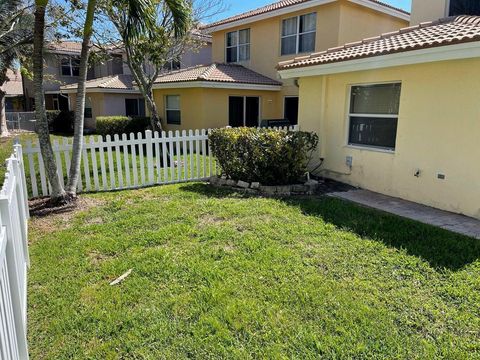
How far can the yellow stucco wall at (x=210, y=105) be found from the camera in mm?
15914

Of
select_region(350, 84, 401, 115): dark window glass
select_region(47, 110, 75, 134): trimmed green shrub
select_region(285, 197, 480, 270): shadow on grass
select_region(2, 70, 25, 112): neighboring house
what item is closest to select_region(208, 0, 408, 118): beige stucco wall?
select_region(350, 84, 401, 115): dark window glass

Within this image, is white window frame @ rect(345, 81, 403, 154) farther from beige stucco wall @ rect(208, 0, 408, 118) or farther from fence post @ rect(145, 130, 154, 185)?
beige stucco wall @ rect(208, 0, 408, 118)

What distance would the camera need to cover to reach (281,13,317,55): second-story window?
1538 cm

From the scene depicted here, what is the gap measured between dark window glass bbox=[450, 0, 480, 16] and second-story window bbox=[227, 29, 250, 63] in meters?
10.4

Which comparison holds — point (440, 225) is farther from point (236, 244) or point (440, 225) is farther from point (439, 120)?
point (236, 244)

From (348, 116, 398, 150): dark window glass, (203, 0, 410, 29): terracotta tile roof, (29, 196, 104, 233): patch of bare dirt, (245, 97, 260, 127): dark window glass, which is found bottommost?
(29, 196, 104, 233): patch of bare dirt

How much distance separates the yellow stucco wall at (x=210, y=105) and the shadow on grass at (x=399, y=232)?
9.73m

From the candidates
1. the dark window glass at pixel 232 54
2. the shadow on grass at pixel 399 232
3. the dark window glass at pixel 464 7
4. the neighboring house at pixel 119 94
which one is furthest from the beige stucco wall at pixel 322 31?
the shadow on grass at pixel 399 232

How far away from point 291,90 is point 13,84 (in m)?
35.6

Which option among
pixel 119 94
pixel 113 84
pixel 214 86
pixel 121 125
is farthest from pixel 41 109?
pixel 119 94

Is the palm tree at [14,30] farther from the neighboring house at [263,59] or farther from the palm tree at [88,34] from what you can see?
the palm tree at [88,34]

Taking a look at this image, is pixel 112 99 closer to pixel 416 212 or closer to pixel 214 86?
pixel 214 86

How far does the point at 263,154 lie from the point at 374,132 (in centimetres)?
257

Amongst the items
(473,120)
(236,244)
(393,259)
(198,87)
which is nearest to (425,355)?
(393,259)
